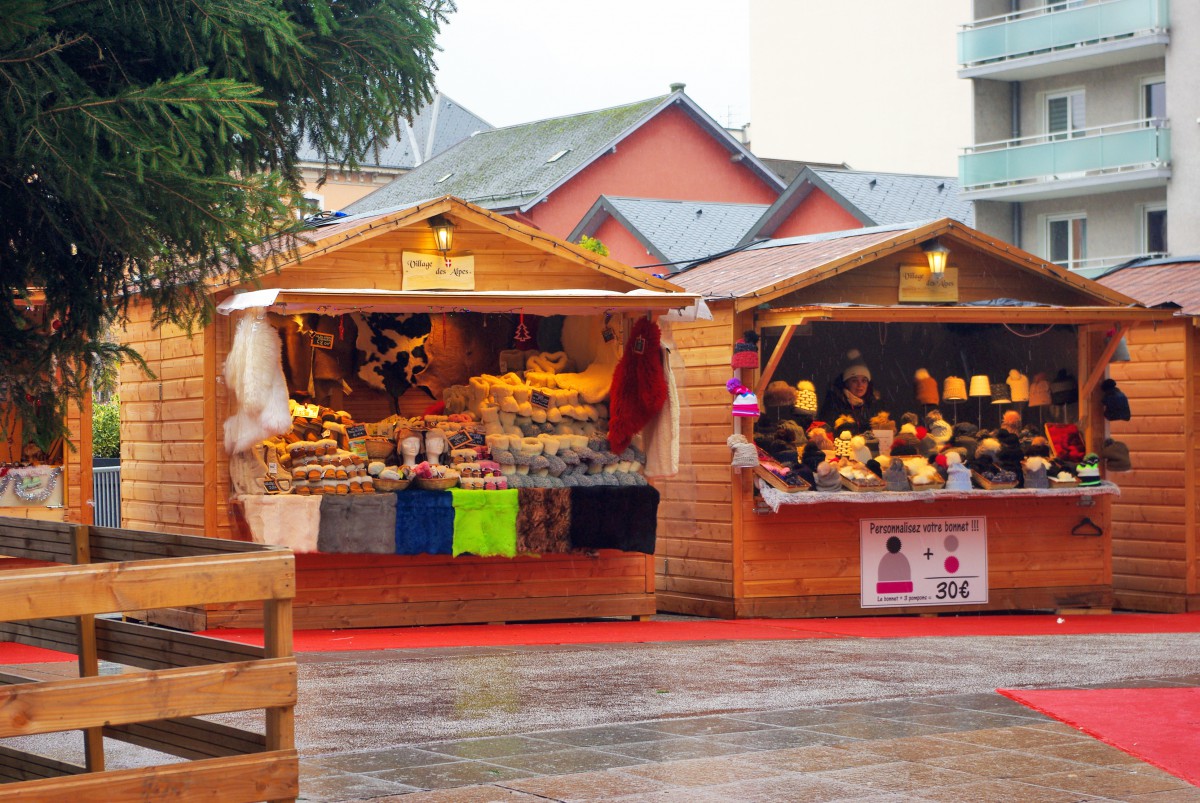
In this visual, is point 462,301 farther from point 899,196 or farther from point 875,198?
point 899,196

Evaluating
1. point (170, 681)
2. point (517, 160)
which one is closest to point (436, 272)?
point (170, 681)

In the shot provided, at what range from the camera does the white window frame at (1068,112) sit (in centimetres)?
2944

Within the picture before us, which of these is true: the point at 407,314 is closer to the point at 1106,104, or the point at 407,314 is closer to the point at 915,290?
the point at 915,290

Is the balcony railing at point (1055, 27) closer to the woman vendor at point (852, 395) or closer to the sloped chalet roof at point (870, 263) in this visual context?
the sloped chalet roof at point (870, 263)

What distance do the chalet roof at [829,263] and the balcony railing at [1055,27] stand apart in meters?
15.5

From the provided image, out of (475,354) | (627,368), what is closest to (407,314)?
(475,354)

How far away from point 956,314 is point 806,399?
4.54 ft

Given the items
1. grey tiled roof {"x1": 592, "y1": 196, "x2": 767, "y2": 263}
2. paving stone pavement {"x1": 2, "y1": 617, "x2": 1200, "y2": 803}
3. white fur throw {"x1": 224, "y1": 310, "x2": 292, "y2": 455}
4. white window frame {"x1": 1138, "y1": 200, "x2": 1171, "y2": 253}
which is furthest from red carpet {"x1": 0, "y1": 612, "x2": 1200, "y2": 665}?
white window frame {"x1": 1138, "y1": 200, "x2": 1171, "y2": 253}

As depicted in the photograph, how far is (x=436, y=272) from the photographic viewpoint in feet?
40.3

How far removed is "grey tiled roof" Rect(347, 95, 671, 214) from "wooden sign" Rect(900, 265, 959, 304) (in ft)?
72.8

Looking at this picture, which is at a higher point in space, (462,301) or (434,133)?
(434,133)

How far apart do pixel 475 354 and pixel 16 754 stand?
787 cm

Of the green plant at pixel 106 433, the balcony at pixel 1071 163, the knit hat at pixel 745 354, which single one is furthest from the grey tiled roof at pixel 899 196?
the knit hat at pixel 745 354

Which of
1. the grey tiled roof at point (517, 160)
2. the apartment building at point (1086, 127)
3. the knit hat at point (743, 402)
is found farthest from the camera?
the grey tiled roof at point (517, 160)
